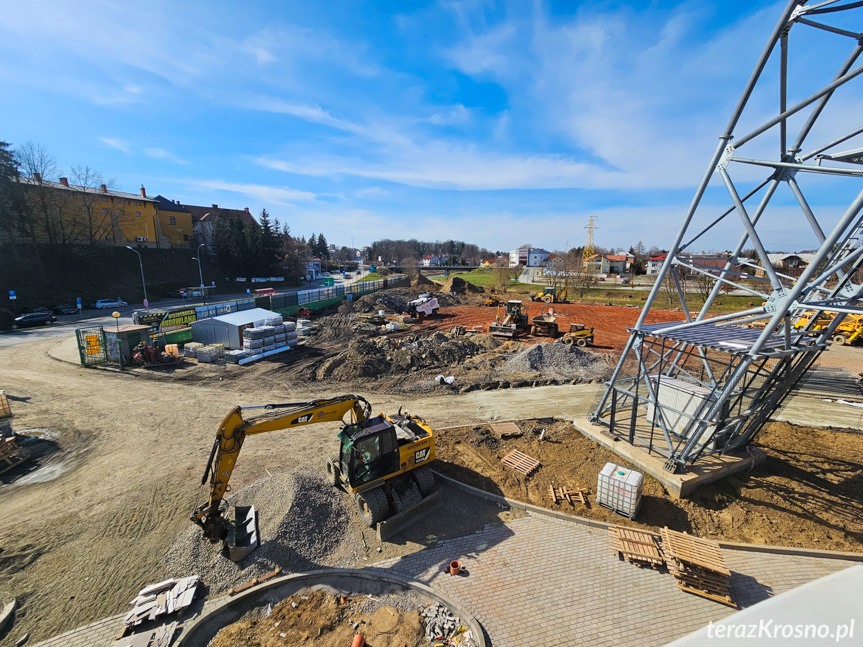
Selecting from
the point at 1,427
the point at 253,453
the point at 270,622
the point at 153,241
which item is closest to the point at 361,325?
the point at 253,453

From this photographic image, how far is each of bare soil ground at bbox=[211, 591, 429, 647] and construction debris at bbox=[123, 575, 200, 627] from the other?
118 cm

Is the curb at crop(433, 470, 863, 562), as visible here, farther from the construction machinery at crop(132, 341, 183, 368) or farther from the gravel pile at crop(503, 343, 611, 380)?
the construction machinery at crop(132, 341, 183, 368)

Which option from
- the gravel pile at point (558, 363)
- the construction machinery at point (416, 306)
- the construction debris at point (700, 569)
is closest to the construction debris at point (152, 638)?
the construction debris at point (700, 569)

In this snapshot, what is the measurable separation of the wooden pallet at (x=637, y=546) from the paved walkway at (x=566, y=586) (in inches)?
8.1

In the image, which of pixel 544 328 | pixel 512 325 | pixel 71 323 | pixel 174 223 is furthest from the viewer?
pixel 174 223

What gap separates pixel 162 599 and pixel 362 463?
4565 millimetres

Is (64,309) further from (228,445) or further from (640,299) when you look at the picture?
(640,299)

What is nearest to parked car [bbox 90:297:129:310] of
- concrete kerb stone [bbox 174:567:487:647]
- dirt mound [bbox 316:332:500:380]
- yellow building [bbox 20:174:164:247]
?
yellow building [bbox 20:174:164:247]

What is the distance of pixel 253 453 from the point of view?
41.7 feet

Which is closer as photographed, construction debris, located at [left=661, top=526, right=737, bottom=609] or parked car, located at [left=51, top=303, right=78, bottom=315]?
construction debris, located at [left=661, top=526, right=737, bottom=609]

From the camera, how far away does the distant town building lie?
139 m

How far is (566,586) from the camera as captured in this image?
24.9 ft

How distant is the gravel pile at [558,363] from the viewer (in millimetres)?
21016

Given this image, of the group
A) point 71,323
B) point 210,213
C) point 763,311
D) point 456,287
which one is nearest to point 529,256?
point 456,287
